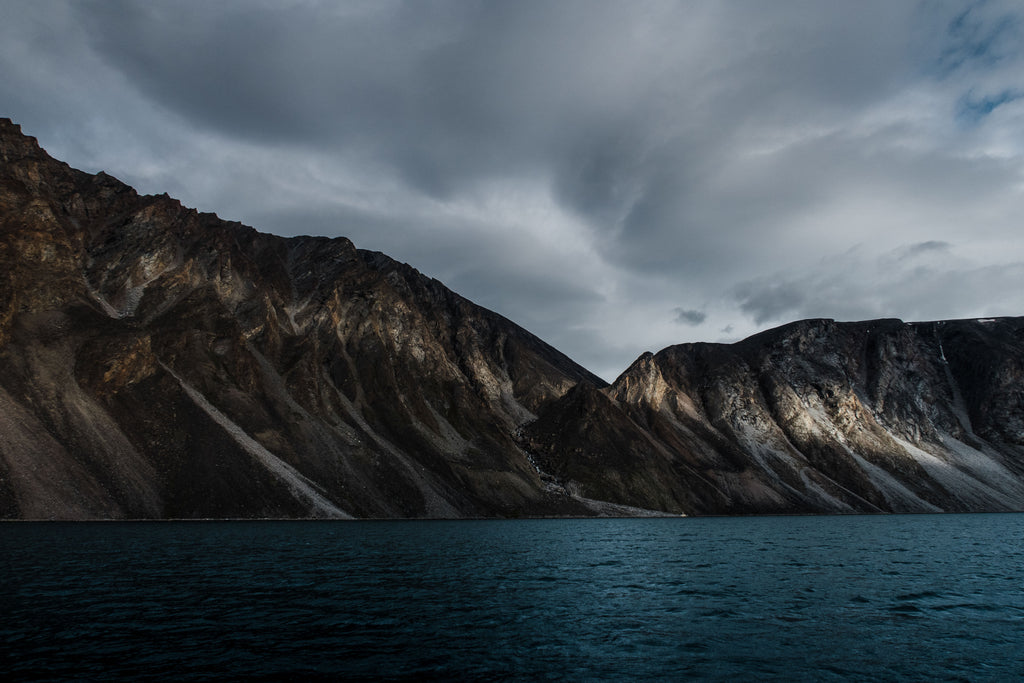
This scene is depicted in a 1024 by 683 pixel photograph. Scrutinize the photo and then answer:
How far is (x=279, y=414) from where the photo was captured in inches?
4523

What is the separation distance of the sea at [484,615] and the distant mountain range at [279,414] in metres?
35.9

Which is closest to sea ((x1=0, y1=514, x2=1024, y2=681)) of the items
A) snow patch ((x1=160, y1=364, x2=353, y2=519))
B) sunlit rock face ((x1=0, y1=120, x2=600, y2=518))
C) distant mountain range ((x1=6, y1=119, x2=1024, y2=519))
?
sunlit rock face ((x1=0, y1=120, x2=600, y2=518))

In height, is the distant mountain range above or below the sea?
above

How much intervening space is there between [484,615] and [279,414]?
324 ft

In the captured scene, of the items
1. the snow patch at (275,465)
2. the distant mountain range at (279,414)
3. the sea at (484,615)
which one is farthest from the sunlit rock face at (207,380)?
the sea at (484,615)

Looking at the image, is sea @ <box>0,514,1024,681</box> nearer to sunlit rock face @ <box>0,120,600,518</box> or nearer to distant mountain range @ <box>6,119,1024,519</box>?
sunlit rock face @ <box>0,120,600,518</box>

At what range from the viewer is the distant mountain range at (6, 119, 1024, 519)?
84500 millimetres

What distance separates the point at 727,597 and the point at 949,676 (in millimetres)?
13913

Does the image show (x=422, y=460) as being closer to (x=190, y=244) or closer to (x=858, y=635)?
(x=190, y=244)

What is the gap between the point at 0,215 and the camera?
104 meters

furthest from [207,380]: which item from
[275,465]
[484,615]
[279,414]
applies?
[484,615]

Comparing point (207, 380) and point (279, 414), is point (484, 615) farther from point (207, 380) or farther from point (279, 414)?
point (207, 380)

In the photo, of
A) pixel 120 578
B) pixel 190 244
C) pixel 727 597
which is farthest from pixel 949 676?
pixel 190 244

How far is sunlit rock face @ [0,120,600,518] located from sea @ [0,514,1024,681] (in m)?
34.5
